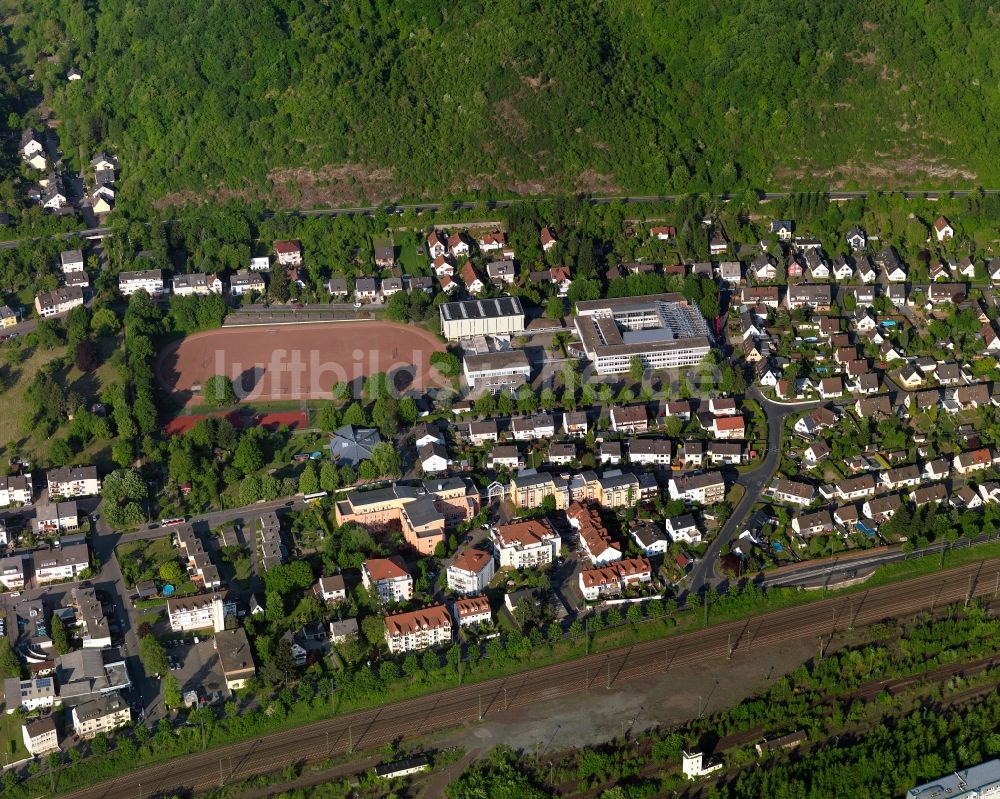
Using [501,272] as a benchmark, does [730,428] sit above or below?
below

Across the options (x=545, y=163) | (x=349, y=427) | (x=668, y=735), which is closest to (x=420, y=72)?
(x=545, y=163)

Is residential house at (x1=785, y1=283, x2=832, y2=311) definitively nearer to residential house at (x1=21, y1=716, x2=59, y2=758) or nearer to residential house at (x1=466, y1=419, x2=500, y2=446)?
residential house at (x1=466, y1=419, x2=500, y2=446)

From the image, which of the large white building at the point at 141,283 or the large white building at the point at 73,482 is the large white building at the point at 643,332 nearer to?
the large white building at the point at 141,283

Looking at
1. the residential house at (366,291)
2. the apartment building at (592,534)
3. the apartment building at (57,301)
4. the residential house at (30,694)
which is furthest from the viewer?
the residential house at (366,291)

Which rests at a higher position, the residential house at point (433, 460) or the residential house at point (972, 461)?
the residential house at point (433, 460)

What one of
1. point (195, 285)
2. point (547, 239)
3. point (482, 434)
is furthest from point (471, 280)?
point (195, 285)

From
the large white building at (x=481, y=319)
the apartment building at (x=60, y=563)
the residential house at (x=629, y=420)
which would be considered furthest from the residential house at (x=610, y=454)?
the apartment building at (x=60, y=563)

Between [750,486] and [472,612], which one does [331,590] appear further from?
[750,486]
